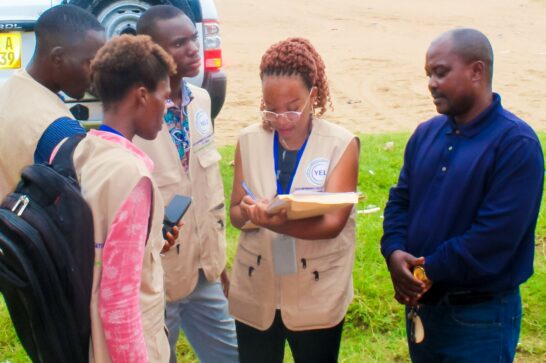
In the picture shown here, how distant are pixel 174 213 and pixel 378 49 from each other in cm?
1348

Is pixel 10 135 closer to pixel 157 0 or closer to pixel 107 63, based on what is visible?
pixel 107 63

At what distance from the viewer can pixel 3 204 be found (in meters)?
2.34

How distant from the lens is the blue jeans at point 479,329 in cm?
302

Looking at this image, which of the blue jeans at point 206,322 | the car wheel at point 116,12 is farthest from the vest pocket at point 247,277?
the car wheel at point 116,12

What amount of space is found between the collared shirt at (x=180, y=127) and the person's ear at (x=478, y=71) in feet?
4.15

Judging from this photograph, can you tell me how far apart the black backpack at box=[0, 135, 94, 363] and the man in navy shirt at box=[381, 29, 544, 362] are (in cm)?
134

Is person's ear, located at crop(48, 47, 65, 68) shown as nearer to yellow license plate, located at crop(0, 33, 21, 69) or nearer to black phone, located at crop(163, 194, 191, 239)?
black phone, located at crop(163, 194, 191, 239)

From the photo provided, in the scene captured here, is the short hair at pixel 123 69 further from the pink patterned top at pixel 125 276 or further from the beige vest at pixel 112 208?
the pink patterned top at pixel 125 276

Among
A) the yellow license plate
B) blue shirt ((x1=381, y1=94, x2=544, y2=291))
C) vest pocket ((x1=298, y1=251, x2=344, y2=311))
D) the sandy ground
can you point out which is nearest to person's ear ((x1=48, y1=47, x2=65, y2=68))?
vest pocket ((x1=298, y1=251, x2=344, y2=311))

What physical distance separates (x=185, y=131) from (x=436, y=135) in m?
1.10

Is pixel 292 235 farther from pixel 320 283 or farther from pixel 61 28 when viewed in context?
pixel 61 28

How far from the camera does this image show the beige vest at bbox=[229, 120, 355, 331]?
10.8 ft

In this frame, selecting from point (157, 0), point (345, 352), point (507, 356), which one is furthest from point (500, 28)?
point (507, 356)

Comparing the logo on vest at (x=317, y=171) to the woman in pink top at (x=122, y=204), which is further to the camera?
the logo on vest at (x=317, y=171)
